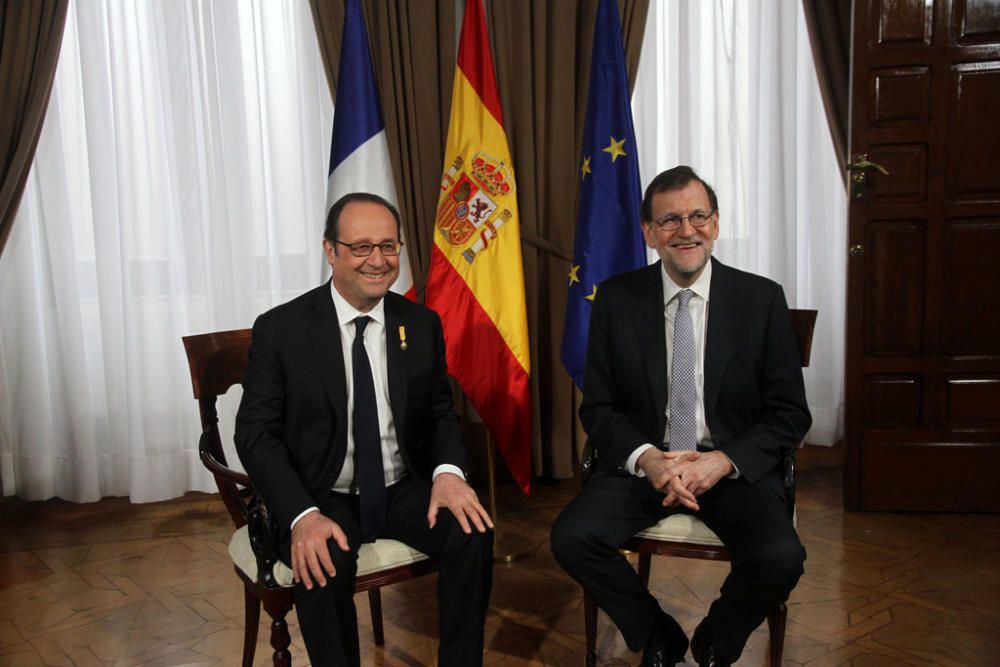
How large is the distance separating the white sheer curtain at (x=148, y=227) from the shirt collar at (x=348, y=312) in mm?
1800

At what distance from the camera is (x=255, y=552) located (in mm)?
2053

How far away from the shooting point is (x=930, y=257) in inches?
138

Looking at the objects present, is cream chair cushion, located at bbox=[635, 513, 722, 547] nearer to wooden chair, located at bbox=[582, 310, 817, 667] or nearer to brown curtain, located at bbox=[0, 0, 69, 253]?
wooden chair, located at bbox=[582, 310, 817, 667]

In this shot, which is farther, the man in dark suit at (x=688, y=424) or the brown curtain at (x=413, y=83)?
the brown curtain at (x=413, y=83)

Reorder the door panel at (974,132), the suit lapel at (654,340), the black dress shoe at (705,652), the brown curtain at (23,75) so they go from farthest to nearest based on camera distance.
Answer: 1. the brown curtain at (23,75)
2. the door panel at (974,132)
3. the suit lapel at (654,340)
4. the black dress shoe at (705,652)

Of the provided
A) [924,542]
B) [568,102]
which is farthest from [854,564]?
[568,102]

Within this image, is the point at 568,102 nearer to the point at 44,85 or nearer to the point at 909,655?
the point at 44,85

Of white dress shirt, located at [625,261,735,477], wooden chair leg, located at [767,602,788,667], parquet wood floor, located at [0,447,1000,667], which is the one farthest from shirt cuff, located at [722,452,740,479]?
parquet wood floor, located at [0,447,1000,667]

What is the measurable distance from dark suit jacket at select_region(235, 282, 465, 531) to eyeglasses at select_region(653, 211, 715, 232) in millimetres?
740

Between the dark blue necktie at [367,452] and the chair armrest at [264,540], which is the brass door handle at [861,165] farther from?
the chair armrest at [264,540]

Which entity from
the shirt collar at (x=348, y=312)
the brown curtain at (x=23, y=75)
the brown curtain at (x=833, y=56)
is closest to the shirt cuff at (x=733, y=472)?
the shirt collar at (x=348, y=312)

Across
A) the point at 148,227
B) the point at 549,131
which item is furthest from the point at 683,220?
the point at 148,227

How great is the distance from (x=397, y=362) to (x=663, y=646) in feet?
3.29

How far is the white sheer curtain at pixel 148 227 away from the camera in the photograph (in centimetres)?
378
